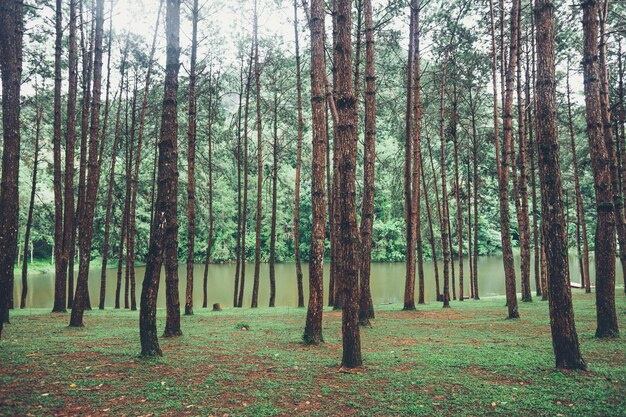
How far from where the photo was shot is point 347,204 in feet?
19.0

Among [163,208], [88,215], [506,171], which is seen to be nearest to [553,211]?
[163,208]

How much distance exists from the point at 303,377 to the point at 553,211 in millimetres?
4076

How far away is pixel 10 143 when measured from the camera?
690cm

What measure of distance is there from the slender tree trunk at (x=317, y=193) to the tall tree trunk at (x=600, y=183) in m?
4.69

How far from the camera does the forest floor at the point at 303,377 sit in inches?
163

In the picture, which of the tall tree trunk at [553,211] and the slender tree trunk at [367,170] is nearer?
the tall tree trunk at [553,211]

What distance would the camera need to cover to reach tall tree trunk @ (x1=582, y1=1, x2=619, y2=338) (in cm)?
693

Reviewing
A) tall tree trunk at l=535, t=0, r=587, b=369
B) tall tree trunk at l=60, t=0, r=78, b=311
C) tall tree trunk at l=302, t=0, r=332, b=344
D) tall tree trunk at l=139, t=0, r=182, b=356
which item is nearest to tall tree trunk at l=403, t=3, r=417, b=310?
tall tree trunk at l=302, t=0, r=332, b=344

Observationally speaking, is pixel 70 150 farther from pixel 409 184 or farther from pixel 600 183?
pixel 600 183

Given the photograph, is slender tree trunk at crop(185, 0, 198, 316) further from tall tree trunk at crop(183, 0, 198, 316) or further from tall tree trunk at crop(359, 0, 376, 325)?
tall tree trunk at crop(359, 0, 376, 325)

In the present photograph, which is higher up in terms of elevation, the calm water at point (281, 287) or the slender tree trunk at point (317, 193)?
the slender tree trunk at point (317, 193)

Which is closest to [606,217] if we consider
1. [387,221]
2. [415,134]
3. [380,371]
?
[380,371]

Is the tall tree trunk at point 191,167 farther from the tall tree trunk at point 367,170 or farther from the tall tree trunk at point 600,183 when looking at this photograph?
the tall tree trunk at point 600,183

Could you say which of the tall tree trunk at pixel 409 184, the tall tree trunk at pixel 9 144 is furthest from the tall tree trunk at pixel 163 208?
the tall tree trunk at pixel 409 184
